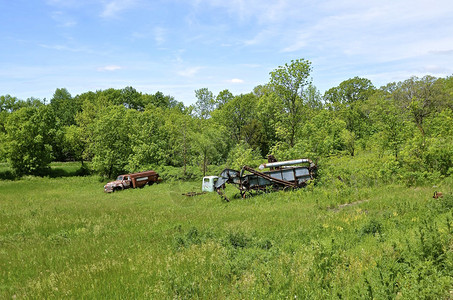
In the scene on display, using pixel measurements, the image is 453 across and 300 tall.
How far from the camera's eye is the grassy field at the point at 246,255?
5773 mm

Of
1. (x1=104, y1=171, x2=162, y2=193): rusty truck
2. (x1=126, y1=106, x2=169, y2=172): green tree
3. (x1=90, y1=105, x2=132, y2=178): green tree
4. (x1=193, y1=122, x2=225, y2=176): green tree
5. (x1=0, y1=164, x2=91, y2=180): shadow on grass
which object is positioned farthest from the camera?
(x1=0, y1=164, x2=91, y2=180): shadow on grass

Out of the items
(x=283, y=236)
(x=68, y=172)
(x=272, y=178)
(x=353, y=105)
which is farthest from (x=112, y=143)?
(x=353, y=105)

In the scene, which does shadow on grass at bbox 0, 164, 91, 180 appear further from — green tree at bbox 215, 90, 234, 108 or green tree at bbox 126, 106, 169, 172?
green tree at bbox 215, 90, 234, 108

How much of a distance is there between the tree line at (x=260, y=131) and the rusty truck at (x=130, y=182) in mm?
5211

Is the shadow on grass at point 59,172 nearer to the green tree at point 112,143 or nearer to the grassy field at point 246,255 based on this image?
the green tree at point 112,143

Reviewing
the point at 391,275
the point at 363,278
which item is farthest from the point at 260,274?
the point at 391,275

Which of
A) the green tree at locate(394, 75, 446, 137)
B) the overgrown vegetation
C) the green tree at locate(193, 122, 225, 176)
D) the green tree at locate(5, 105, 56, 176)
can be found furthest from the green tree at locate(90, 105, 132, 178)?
the green tree at locate(394, 75, 446, 137)

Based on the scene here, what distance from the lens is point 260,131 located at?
2306 inches

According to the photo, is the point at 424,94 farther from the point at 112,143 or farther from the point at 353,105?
the point at 112,143

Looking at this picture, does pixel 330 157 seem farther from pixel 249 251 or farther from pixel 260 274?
pixel 260 274

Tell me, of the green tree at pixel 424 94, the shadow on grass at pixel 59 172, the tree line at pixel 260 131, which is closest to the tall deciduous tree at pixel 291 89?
the tree line at pixel 260 131

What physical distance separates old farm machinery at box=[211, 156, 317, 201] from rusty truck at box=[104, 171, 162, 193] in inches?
728

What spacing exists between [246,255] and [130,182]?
31.7 m

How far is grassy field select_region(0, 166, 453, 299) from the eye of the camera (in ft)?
18.9
